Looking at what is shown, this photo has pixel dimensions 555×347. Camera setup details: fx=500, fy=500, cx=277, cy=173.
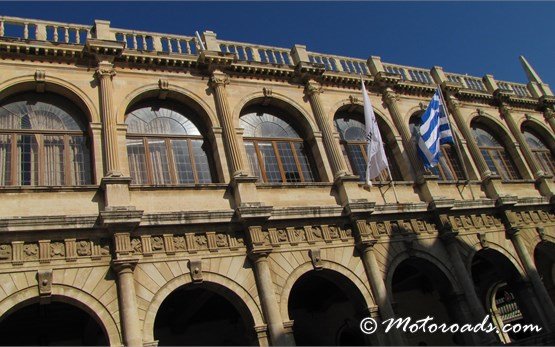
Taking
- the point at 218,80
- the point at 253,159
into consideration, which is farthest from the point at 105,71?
the point at 253,159

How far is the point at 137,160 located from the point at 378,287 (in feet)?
24.5

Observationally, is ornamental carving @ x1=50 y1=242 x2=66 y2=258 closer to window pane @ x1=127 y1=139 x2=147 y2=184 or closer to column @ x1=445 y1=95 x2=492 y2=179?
window pane @ x1=127 y1=139 x2=147 y2=184

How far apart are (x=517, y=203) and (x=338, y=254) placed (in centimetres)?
821

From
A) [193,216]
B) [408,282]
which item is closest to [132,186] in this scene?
[193,216]

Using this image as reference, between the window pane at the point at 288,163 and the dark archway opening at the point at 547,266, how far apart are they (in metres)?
9.90

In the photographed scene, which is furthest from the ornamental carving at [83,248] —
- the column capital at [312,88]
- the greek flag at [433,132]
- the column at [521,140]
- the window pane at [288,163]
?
the column at [521,140]

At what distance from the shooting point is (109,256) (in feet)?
37.2

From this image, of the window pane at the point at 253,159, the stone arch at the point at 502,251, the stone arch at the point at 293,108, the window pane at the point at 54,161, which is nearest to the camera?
the window pane at the point at 54,161

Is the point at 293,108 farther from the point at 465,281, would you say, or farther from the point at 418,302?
the point at 418,302

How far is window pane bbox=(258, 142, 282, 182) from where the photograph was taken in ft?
50.7

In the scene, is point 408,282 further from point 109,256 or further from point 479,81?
point 109,256

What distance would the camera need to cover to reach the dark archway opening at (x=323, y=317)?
17.1 meters

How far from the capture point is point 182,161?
14406 millimetres

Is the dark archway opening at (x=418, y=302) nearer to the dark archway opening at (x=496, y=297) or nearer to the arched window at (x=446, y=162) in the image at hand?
the dark archway opening at (x=496, y=297)
